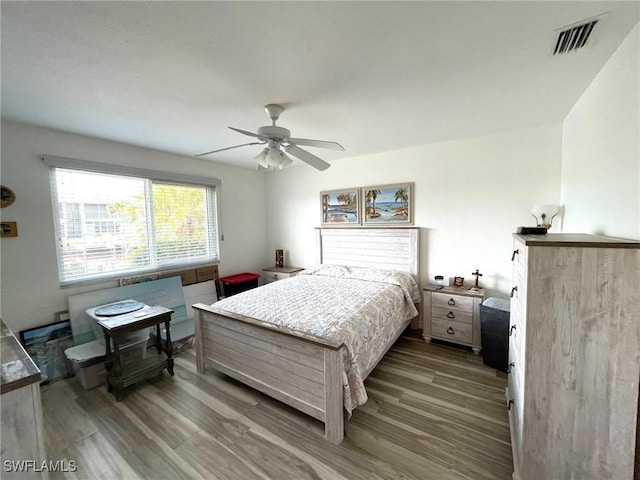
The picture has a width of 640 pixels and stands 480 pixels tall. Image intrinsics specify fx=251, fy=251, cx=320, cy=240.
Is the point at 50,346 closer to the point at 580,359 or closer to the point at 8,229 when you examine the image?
the point at 8,229

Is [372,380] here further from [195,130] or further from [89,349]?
[195,130]

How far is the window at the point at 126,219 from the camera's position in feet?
8.75

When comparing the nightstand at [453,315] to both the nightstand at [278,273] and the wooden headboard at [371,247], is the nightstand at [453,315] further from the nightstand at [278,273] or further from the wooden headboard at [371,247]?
the nightstand at [278,273]

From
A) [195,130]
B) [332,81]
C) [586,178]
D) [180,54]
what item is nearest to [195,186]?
[195,130]

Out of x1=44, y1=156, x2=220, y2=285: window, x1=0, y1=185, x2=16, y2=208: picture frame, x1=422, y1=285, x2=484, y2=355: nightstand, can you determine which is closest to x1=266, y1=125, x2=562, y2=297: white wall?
x1=422, y1=285, x2=484, y2=355: nightstand

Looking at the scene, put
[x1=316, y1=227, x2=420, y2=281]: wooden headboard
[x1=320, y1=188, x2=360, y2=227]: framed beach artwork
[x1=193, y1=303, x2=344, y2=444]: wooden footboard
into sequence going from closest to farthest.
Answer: [x1=193, y1=303, x2=344, y2=444]: wooden footboard < [x1=316, y1=227, x2=420, y2=281]: wooden headboard < [x1=320, y1=188, x2=360, y2=227]: framed beach artwork

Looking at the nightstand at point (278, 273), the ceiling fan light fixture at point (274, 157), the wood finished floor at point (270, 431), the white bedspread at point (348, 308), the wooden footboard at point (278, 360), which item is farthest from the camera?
the nightstand at point (278, 273)

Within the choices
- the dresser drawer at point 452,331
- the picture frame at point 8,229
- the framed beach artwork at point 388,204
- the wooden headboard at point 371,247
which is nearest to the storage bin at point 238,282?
the wooden headboard at point 371,247

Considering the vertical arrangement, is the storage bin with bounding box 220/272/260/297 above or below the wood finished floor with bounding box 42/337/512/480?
above

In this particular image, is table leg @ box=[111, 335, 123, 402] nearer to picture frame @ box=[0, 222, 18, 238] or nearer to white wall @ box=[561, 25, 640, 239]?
picture frame @ box=[0, 222, 18, 238]

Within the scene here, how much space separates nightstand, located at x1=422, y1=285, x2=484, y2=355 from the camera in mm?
2816

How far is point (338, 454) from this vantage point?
1.65 meters

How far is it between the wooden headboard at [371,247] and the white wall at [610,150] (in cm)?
158

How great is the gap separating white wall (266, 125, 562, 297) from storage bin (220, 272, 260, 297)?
7.30 ft
